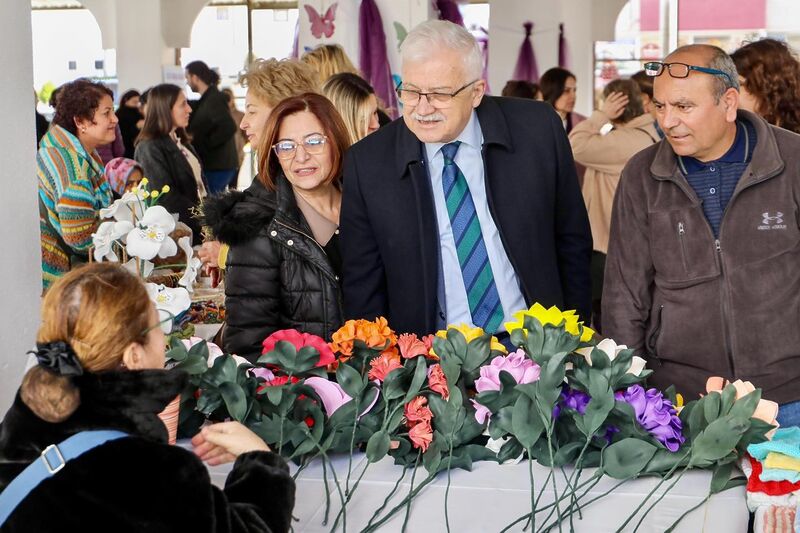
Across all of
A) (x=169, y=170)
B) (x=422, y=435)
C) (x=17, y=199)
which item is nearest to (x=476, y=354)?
(x=422, y=435)

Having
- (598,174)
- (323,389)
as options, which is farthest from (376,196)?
(598,174)

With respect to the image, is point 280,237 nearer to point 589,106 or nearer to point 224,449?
point 224,449

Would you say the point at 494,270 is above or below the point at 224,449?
above

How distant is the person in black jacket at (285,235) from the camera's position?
2.63 meters

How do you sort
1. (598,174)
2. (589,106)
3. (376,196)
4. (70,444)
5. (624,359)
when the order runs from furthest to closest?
(589,106) < (598,174) < (376,196) < (624,359) < (70,444)

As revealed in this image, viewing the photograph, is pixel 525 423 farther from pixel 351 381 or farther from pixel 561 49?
pixel 561 49

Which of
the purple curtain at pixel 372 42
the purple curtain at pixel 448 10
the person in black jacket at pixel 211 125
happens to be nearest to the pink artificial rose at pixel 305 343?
the purple curtain at pixel 372 42

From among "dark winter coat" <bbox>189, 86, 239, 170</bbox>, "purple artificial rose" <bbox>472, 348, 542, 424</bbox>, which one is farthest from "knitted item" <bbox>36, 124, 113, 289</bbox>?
"dark winter coat" <bbox>189, 86, 239, 170</bbox>

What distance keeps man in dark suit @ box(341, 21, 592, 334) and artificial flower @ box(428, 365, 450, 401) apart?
0.62 m

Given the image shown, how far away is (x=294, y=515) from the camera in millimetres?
1780

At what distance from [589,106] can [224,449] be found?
9940mm

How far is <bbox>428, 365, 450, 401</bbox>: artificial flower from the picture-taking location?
77.4 inches

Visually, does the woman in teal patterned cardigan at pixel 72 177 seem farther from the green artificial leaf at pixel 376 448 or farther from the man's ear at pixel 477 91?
the green artificial leaf at pixel 376 448

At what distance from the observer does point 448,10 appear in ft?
20.7
